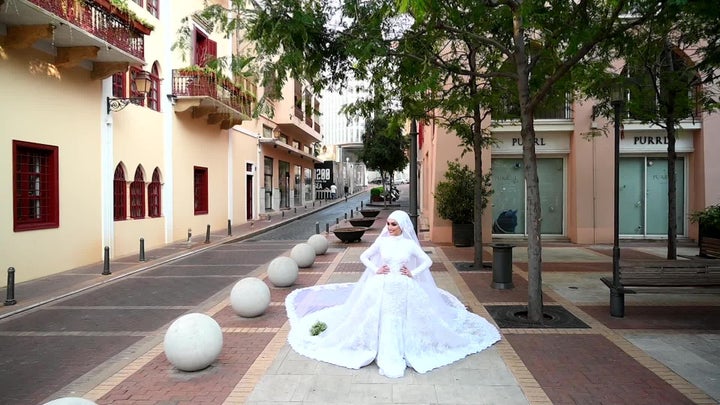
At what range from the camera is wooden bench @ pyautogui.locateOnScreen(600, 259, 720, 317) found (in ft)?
22.6

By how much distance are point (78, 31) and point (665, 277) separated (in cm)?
1229

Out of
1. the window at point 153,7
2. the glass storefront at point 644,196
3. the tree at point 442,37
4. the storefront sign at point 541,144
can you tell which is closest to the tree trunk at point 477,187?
the tree at point 442,37

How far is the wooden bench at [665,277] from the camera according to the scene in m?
6.88

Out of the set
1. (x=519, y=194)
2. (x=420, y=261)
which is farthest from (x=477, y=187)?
(x=519, y=194)

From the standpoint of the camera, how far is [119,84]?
1448 centimetres

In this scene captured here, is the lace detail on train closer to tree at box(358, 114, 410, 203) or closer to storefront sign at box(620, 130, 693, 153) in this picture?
storefront sign at box(620, 130, 693, 153)

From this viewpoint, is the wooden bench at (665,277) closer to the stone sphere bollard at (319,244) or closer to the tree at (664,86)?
the tree at (664,86)

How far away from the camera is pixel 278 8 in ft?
24.1

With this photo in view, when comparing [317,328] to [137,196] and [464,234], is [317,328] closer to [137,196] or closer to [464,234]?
[464,234]

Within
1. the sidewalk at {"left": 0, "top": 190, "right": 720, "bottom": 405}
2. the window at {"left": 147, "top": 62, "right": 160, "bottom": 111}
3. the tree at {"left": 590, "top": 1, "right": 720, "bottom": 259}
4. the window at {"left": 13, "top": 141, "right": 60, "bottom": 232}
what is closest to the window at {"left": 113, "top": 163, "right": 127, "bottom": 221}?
the window at {"left": 13, "top": 141, "right": 60, "bottom": 232}

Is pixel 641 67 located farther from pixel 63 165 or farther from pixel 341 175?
pixel 341 175

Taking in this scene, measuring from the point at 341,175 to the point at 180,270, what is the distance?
173ft

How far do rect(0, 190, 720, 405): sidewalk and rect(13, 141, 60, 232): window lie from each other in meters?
2.99

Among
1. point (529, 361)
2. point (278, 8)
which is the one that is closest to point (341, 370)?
point (529, 361)
